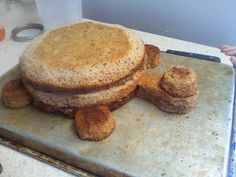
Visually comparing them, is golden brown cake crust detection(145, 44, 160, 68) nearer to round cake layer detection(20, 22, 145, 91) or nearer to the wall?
round cake layer detection(20, 22, 145, 91)

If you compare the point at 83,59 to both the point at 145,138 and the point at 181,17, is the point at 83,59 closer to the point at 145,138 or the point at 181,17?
the point at 145,138

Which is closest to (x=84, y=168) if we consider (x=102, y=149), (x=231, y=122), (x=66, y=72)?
(x=102, y=149)

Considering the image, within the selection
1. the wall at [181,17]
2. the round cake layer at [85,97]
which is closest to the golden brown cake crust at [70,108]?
the round cake layer at [85,97]

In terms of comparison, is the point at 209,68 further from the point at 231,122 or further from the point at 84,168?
the point at 84,168

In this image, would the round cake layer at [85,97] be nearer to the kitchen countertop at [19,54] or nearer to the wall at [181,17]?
the kitchen countertop at [19,54]

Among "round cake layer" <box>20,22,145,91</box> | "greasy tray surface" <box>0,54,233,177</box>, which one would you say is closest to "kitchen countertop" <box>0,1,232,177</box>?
"greasy tray surface" <box>0,54,233,177</box>

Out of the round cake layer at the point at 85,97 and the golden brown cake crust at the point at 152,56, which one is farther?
the golden brown cake crust at the point at 152,56
